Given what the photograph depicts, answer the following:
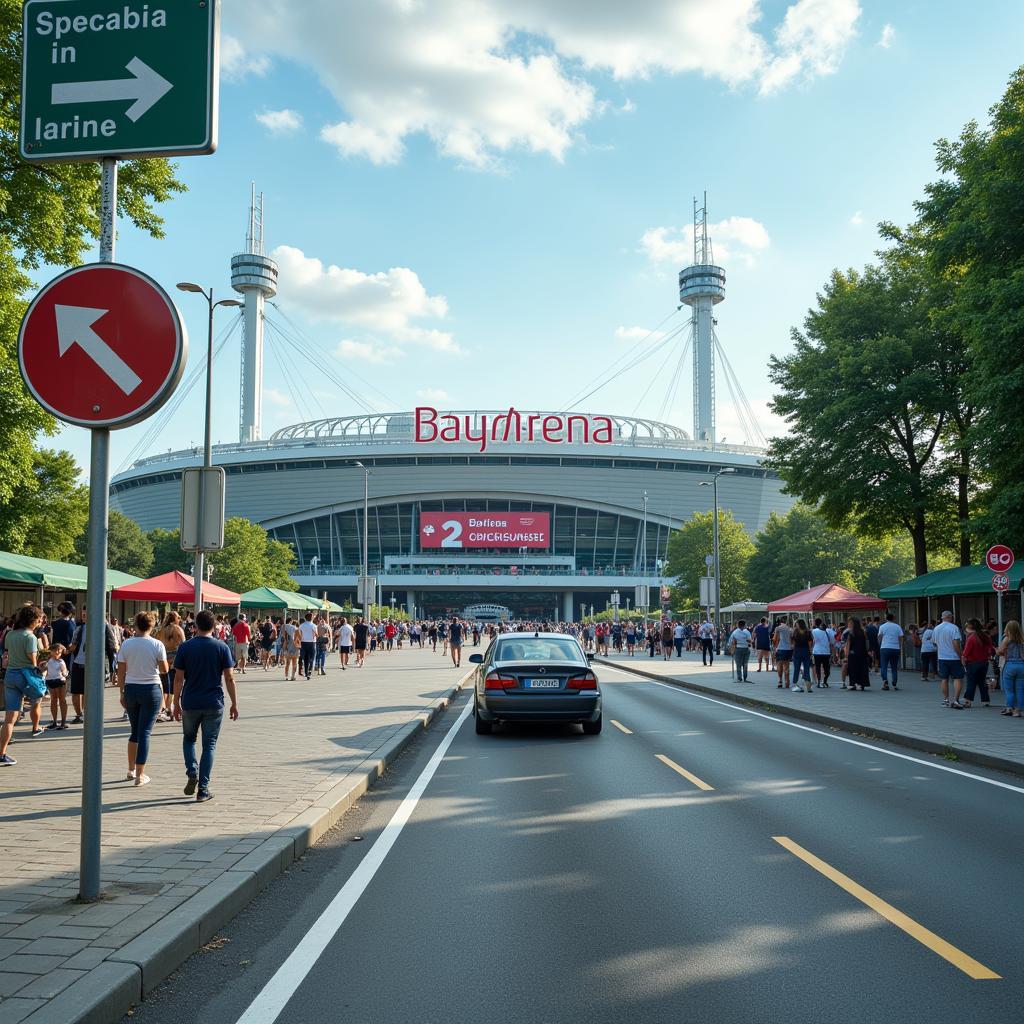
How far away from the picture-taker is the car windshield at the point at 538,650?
14.4m

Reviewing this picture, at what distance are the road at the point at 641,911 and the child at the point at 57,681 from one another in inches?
258

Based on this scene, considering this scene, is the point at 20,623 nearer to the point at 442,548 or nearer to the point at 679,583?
the point at 679,583

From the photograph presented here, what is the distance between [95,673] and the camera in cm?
491

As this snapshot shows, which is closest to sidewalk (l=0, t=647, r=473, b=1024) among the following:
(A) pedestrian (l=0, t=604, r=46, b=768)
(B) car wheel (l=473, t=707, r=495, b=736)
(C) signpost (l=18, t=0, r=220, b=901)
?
(C) signpost (l=18, t=0, r=220, b=901)

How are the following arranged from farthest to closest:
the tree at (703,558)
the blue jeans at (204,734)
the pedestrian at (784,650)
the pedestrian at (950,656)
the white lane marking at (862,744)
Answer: the tree at (703,558) < the pedestrian at (784,650) < the pedestrian at (950,656) < the white lane marking at (862,744) < the blue jeans at (204,734)

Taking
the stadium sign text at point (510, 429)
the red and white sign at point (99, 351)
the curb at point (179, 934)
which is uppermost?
the stadium sign text at point (510, 429)

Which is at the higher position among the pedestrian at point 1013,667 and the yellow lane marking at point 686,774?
the pedestrian at point 1013,667

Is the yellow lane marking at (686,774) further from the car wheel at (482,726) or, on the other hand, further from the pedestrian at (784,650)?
the pedestrian at (784,650)

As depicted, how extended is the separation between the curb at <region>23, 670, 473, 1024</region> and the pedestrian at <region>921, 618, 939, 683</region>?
21.1 m

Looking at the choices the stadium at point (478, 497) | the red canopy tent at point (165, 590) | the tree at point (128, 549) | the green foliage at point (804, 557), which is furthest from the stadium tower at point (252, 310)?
the red canopy tent at point (165, 590)

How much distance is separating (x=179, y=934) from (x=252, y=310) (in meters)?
128

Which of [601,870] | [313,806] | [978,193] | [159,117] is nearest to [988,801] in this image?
[601,870]

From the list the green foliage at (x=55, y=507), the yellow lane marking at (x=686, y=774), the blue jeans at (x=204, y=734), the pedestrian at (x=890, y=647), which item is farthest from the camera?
the green foliage at (x=55, y=507)

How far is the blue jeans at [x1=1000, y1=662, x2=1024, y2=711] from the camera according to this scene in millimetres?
16812
